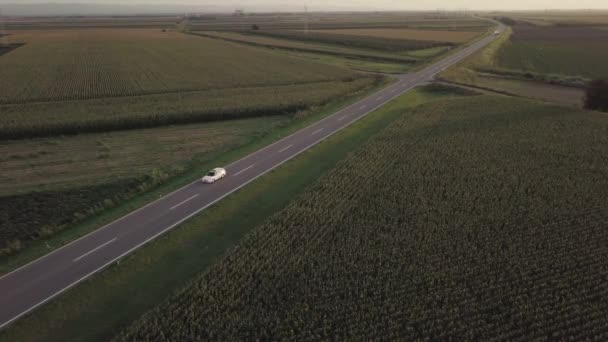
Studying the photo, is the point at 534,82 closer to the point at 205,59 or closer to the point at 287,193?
the point at 287,193

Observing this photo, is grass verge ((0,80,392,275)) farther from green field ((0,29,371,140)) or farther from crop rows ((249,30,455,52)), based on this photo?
crop rows ((249,30,455,52))

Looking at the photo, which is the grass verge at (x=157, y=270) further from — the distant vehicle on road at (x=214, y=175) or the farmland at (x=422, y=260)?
the distant vehicle on road at (x=214, y=175)

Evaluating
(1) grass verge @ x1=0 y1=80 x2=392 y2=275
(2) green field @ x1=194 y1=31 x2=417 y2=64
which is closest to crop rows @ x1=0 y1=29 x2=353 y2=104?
(2) green field @ x1=194 y1=31 x2=417 y2=64

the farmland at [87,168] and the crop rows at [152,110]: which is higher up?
the crop rows at [152,110]

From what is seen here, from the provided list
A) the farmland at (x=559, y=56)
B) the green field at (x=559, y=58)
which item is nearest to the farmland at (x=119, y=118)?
the green field at (x=559, y=58)

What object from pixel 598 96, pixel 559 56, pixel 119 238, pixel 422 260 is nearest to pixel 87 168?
pixel 119 238

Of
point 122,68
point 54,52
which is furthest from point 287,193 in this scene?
point 54,52
